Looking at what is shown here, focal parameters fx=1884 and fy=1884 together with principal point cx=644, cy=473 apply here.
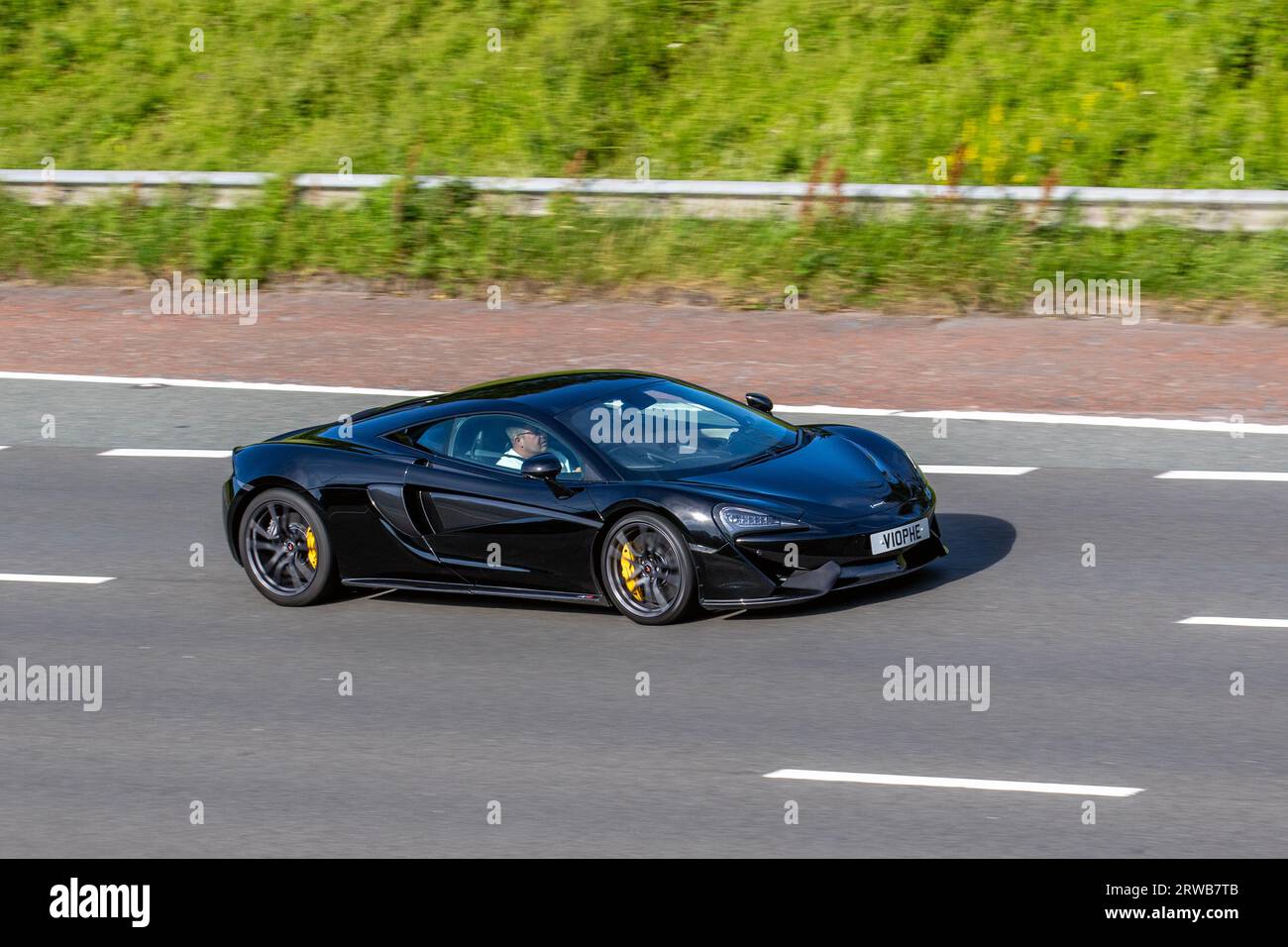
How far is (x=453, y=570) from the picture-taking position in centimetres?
1063

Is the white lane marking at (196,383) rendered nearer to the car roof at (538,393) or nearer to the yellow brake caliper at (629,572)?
the car roof at (538,393)

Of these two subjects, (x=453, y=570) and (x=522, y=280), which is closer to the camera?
(x=453, y=570)

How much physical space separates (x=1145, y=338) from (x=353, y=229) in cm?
906

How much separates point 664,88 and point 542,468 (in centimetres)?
1423

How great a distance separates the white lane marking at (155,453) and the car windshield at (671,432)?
206 inches

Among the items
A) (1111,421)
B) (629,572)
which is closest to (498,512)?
(629,572)

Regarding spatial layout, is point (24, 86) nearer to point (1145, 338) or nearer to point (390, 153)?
point (390, 153)

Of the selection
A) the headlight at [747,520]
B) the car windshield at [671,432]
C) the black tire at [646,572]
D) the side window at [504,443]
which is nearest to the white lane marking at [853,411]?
the side window at [504,443]

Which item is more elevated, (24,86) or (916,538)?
(24,86)

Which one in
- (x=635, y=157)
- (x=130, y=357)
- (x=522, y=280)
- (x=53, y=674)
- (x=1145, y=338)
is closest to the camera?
(x=53, y=674)

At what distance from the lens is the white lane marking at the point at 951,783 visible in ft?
24.8

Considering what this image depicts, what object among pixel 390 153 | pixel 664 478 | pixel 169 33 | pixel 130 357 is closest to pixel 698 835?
pixel 664 478

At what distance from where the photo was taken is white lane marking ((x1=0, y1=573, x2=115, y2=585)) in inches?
464

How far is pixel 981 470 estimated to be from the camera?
1350cm
